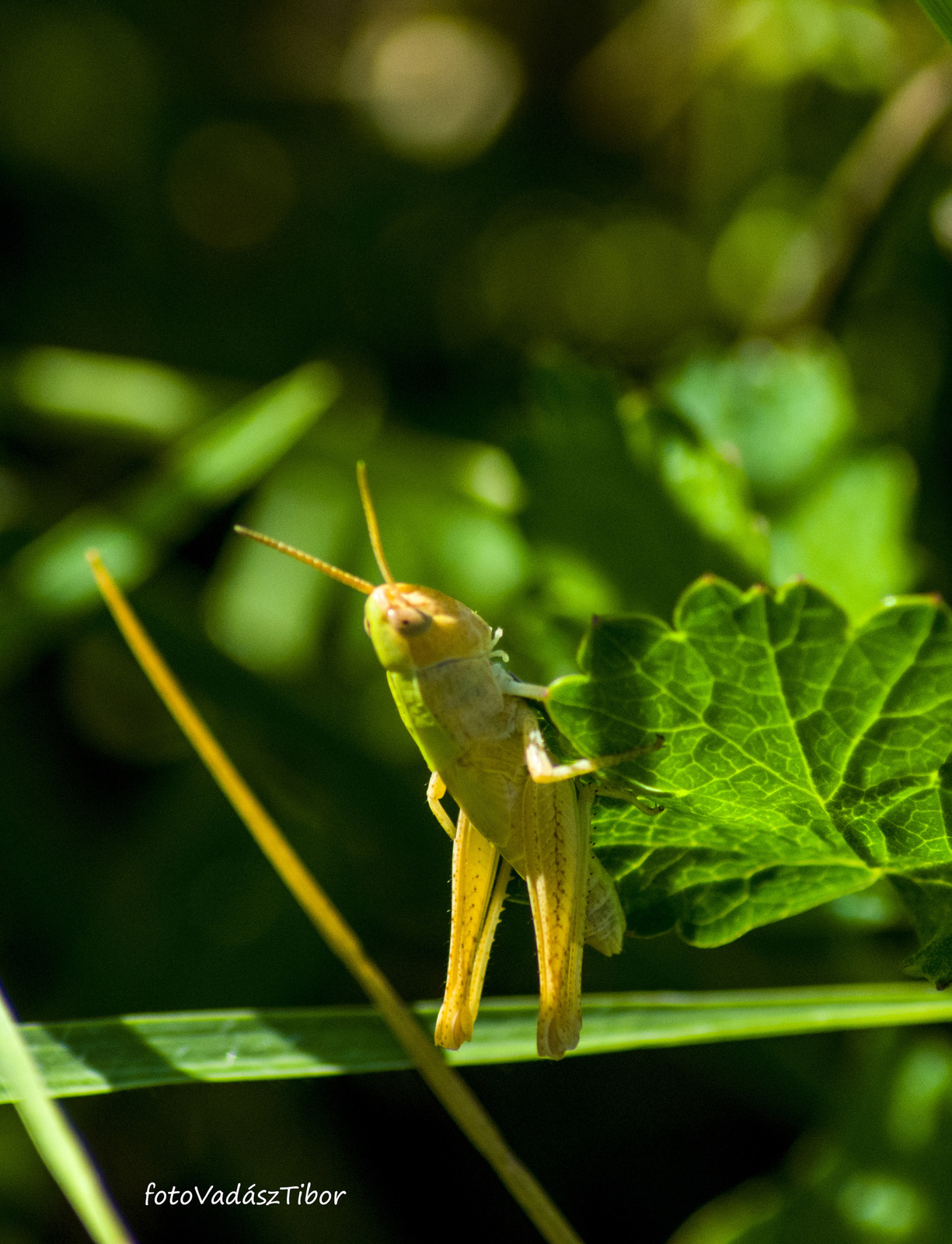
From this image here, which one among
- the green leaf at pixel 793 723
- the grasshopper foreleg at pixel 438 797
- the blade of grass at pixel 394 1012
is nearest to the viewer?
the green leaf at pixel 793 723

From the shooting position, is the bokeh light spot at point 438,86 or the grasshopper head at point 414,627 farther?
the bokeh light spot at point 438,86

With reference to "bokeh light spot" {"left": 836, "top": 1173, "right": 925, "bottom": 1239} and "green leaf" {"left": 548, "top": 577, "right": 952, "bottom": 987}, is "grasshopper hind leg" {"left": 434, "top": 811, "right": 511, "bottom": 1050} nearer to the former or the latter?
"green leaf" {"left": 548, "top": 577, "right": 952, "bottom": 987}

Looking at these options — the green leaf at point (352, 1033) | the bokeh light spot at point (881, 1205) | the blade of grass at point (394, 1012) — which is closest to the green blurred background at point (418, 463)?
the bokeh light spot at point (881, 1205)

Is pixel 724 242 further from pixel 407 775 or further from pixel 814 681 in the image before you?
pixel 814 681

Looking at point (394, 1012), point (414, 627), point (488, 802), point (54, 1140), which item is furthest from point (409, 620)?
point (54, 1140)

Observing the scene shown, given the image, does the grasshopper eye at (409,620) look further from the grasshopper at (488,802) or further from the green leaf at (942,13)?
the green leaf at (942,13)

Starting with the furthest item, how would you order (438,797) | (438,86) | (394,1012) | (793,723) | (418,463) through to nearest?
(438,86) → (418,463) → (438,797) → (394,1012) → (793,723)

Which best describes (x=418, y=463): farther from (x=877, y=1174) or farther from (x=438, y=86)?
(x=877, y=1174)
